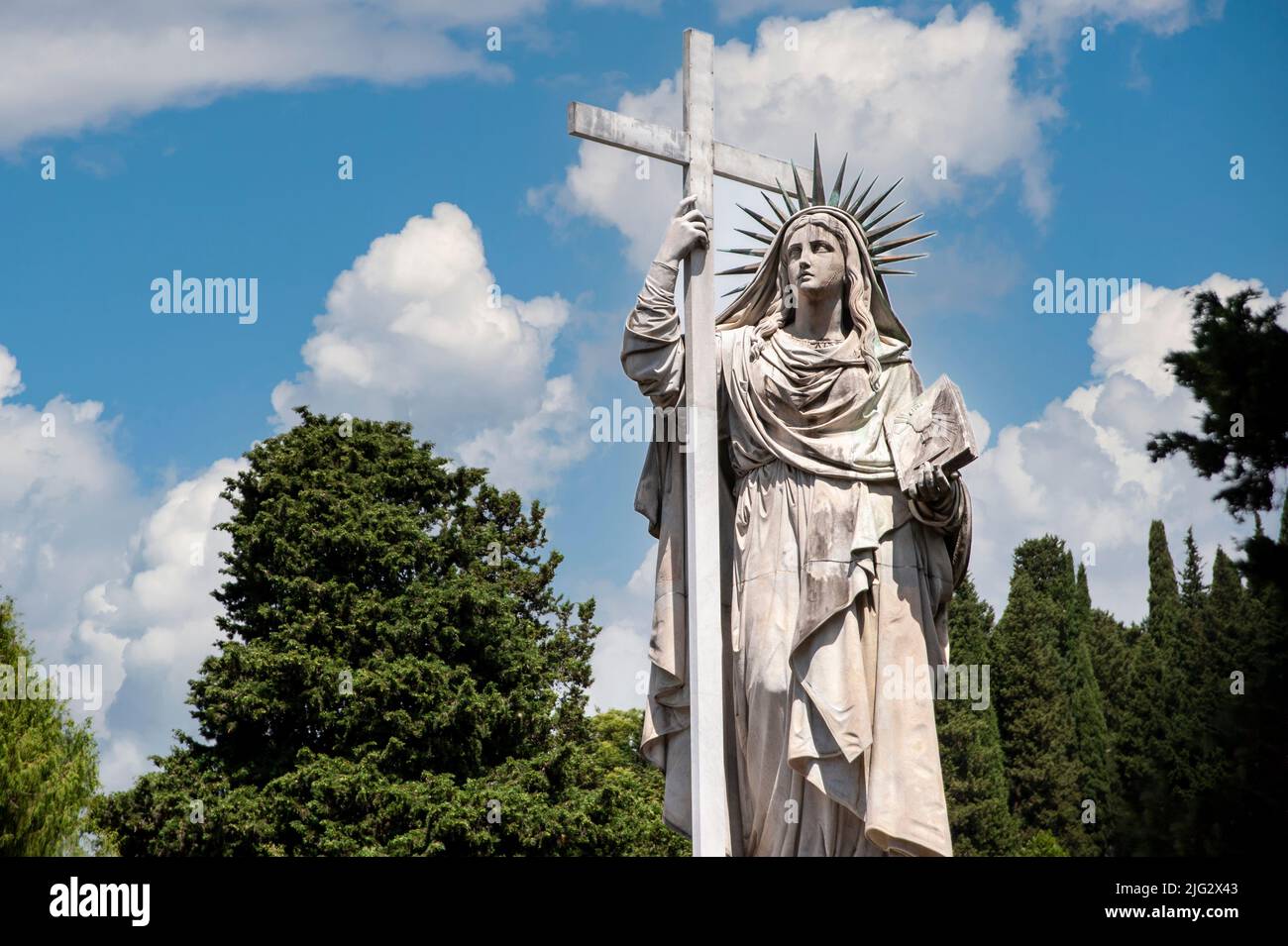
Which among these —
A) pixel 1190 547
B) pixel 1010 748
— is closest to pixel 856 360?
pixel 1010 748

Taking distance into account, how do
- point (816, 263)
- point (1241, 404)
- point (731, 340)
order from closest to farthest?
point (816, 263) < point (731, 340) < point (1241, 404)

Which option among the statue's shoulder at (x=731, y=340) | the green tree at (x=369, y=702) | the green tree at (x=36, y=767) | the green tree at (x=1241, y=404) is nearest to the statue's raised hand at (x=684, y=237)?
the statue's shoulder at (x=731, y=340)

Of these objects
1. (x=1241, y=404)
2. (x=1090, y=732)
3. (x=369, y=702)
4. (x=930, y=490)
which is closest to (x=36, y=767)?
(x=369, y=702)

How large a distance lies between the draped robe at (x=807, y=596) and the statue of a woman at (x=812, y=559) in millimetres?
11

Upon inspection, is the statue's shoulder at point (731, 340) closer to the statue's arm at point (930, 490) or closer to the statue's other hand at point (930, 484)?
the statue's arm at point (930, 490)

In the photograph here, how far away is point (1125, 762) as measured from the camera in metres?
40.0

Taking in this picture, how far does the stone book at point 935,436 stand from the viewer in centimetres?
911

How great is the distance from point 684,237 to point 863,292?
3.94 ft

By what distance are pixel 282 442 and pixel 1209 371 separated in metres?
17.4

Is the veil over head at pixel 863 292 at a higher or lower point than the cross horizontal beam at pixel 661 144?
lower

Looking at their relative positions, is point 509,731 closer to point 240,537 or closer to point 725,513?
point 240,537

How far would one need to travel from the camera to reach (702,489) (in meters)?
9.44

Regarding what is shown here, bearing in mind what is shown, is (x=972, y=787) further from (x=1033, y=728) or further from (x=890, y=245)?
(x=890, y=245)

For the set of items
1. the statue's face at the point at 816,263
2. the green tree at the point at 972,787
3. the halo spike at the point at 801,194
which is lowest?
the green tree at the point at 972,787
